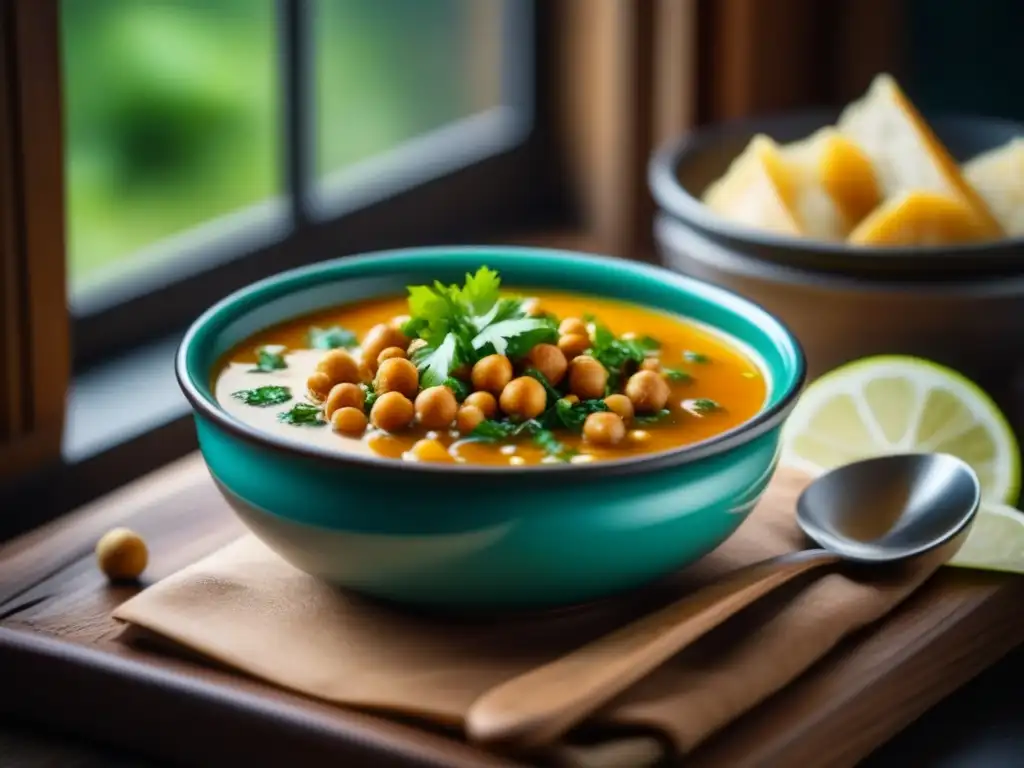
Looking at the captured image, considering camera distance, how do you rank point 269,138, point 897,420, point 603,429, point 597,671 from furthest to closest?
point 269,138
point 897,420
point 603,429
point 597,671

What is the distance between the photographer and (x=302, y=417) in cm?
112

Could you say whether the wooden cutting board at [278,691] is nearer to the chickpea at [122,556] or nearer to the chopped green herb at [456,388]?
the chickpea at [122,556]

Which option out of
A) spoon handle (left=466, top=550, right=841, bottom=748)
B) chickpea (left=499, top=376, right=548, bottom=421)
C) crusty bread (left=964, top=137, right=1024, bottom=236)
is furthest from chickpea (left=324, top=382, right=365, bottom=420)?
crusty bread (left=964, top=137, right=1024, bottom=236)

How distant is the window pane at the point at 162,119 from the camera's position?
5.71 feet

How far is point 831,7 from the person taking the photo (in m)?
2.12

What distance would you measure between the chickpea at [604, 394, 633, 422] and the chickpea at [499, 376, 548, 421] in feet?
0.17

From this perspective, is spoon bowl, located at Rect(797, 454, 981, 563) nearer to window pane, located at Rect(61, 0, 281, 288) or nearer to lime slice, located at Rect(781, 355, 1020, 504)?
lime slice, located at Rect(781, 355, 1020, 504)

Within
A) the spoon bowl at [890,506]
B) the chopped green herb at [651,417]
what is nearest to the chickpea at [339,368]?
the chopped green herb at [651,417]

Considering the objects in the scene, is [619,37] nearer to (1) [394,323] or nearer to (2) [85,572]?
(1) [394,323]

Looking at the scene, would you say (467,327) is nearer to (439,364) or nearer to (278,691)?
(439,364)

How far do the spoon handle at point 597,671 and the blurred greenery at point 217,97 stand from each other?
0.85 m

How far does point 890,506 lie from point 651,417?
0.22m

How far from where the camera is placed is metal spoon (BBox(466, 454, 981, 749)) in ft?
3.08

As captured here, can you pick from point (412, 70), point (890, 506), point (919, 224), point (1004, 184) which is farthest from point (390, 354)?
point (412, 70)
